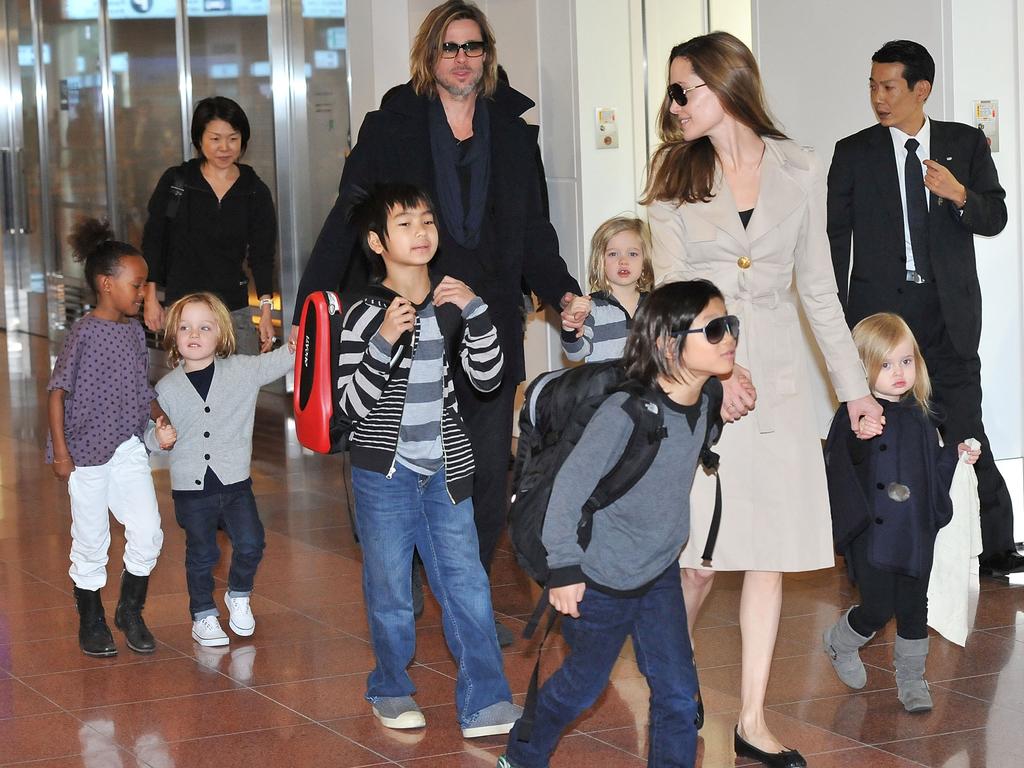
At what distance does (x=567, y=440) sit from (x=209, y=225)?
14.1 feet

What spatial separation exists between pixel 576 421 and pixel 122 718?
1905 mm

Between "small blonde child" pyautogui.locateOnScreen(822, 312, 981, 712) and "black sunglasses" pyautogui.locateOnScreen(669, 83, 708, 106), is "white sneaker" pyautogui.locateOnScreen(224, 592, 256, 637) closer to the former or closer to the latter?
"small blonde child" pyautogui.locateOnScreen(822, 312, 981, 712)

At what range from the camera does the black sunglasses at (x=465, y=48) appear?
15.4 ft

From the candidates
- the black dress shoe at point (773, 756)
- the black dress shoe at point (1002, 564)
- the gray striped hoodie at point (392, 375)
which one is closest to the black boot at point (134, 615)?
the gray striped hoodie at point (392, 375)

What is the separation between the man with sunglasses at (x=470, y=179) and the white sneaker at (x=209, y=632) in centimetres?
99

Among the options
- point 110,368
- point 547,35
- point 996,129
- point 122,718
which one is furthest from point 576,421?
point 547,35

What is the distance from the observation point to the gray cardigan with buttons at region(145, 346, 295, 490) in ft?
17.3

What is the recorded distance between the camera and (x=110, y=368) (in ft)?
16.9

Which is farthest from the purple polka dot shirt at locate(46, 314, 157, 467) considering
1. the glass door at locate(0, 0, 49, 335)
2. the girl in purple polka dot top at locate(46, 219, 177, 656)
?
the glass door at locate(0, 0, 49, 335)

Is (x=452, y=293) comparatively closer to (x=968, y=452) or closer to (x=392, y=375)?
(x=392, y=375)

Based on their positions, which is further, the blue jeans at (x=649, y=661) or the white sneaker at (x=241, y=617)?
the white sneaker at (x=241, y=617)

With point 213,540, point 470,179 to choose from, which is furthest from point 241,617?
point 470,179

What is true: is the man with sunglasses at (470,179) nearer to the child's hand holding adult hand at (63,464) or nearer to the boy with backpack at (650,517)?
the child's hand holding adult hand at (63,464)

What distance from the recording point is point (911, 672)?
446 cm
